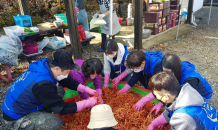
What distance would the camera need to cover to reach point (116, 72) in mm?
3113

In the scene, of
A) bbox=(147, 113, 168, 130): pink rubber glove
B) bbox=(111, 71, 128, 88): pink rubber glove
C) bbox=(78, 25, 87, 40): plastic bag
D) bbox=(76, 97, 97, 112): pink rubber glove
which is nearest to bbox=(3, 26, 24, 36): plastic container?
bbox=(78, 25, 87, 40): plastic bag

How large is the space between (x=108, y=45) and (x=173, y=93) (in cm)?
134

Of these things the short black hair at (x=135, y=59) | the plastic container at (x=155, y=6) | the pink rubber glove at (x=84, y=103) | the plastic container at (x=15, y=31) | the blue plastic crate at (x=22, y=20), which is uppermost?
the plastic container at (x=155, y=6)

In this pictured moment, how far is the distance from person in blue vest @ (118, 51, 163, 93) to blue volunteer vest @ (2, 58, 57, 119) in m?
1.03

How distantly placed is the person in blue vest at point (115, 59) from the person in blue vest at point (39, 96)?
841 millimetres

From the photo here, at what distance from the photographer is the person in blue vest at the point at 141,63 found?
2.14 m

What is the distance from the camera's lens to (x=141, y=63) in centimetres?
217

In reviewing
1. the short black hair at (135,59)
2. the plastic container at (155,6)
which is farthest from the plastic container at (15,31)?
the plastic container at (155,6)

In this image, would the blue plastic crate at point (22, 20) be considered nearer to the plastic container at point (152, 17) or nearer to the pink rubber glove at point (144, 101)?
the pink rubber glove at point (144, 101)

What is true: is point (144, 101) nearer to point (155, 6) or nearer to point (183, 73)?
point (183, 73)

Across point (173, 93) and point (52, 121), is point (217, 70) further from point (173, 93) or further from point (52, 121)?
point (52, 121)

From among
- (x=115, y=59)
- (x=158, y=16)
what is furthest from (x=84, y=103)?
(x=158, y=16)

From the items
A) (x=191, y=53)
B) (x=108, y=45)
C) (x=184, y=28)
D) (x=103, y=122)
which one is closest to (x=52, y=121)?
(x=103, y=122)

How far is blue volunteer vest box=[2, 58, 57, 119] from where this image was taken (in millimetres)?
1649
